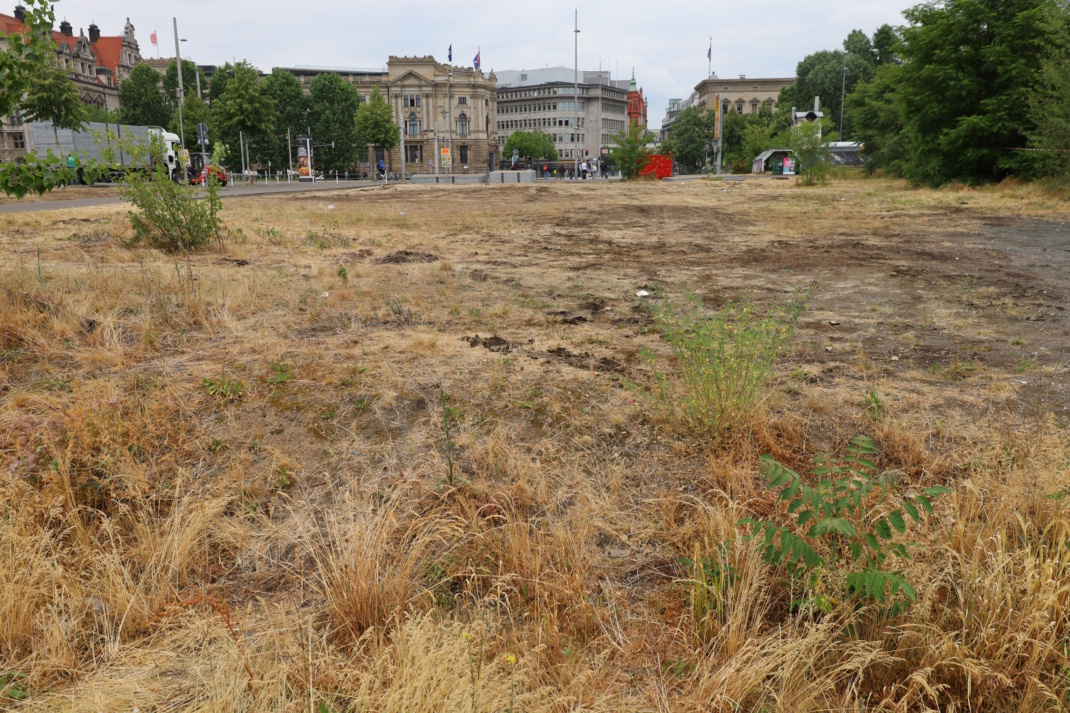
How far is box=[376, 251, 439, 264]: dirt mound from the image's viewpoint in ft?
36.8

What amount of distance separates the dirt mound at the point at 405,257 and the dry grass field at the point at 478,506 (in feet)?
9.69

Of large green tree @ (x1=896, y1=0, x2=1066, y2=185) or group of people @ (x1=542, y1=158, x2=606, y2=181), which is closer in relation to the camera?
large green tree @ (x1=896, y1=0, x2=1066, y2=185)

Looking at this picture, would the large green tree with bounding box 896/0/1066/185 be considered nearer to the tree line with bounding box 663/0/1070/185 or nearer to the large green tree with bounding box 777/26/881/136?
the tree line with bounding box 663/0/1070/185

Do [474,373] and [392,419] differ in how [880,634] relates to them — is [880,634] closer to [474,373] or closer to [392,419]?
[392,419]

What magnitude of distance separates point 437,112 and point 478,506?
118992 mm

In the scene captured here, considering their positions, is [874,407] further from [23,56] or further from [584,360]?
[23,56]

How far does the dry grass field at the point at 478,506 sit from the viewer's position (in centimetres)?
252

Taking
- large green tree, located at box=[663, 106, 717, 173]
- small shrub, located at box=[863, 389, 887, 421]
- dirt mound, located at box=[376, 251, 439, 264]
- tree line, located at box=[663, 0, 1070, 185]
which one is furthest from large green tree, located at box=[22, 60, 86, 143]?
large green tree, located at box=[663, 106, 717, 173]

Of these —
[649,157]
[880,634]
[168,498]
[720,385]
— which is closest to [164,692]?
[168,498]

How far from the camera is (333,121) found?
9156cm

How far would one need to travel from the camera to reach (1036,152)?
24078 mm

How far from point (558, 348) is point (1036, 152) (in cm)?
2499

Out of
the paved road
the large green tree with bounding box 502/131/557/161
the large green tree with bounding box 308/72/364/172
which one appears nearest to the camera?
the paved road

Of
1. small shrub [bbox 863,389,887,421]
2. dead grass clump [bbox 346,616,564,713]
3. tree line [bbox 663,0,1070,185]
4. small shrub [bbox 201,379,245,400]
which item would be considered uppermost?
tree line [bbox 663,0,1070,185]
